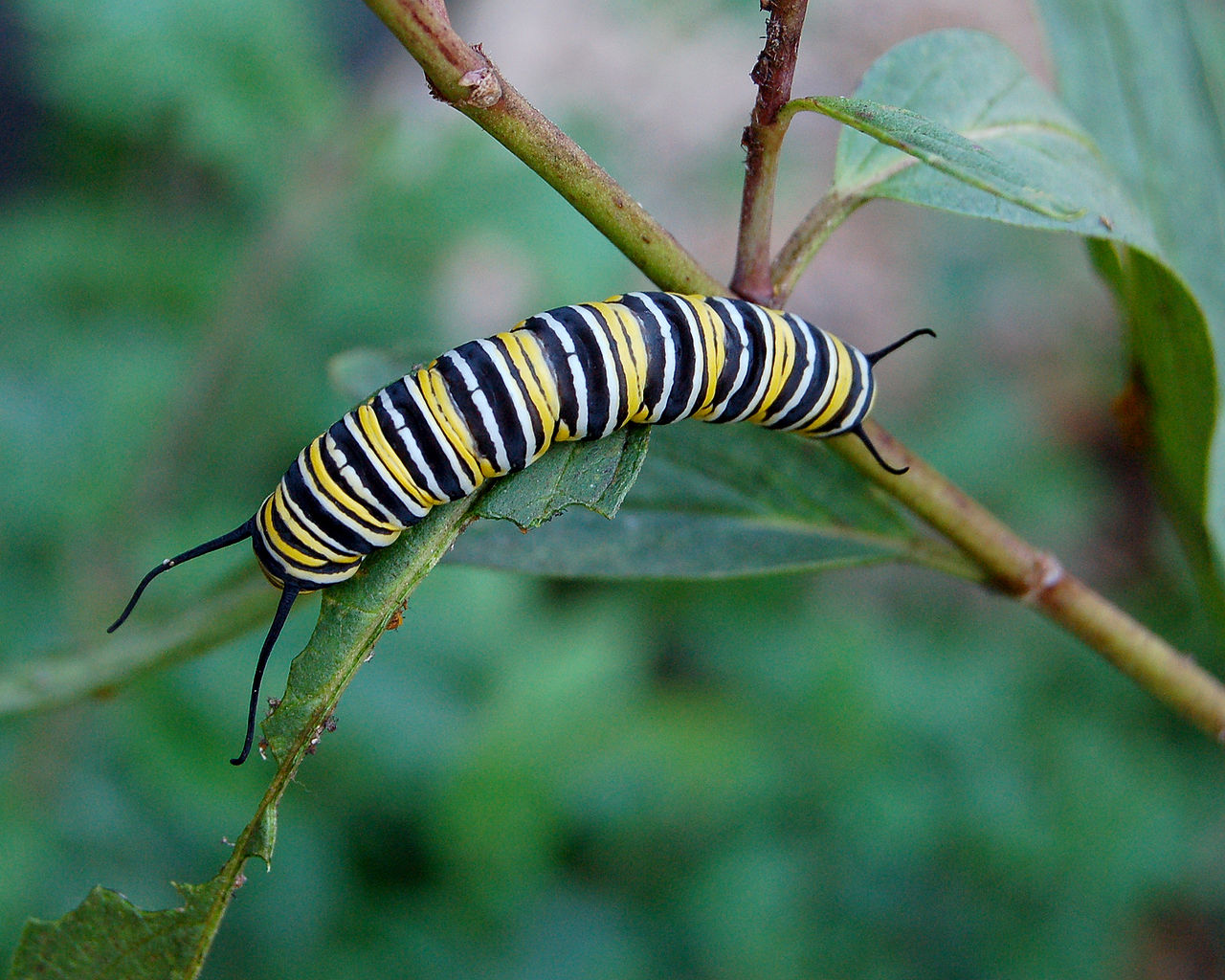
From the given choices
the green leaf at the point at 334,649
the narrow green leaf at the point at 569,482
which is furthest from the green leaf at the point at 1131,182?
the green leaf at the point at 334,649

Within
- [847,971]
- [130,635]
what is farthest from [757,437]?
[847,971]

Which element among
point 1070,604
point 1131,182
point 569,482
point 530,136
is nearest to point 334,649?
point 569,482

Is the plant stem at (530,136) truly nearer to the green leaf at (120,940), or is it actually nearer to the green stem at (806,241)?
the green stem at (806,241)

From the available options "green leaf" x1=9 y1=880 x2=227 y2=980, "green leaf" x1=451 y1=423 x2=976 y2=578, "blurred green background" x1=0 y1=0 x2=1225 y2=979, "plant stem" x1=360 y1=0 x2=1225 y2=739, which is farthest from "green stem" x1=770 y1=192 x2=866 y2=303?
"blurred green background" x1=0 y1=0 x2=1225 y2=979

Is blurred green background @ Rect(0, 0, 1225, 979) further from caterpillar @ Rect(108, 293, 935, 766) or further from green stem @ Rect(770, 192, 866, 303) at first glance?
green stem @ Rect(770, 192, 866, 303)

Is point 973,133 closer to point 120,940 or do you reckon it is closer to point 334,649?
point 334,649

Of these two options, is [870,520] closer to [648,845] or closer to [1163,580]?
[648,845]
